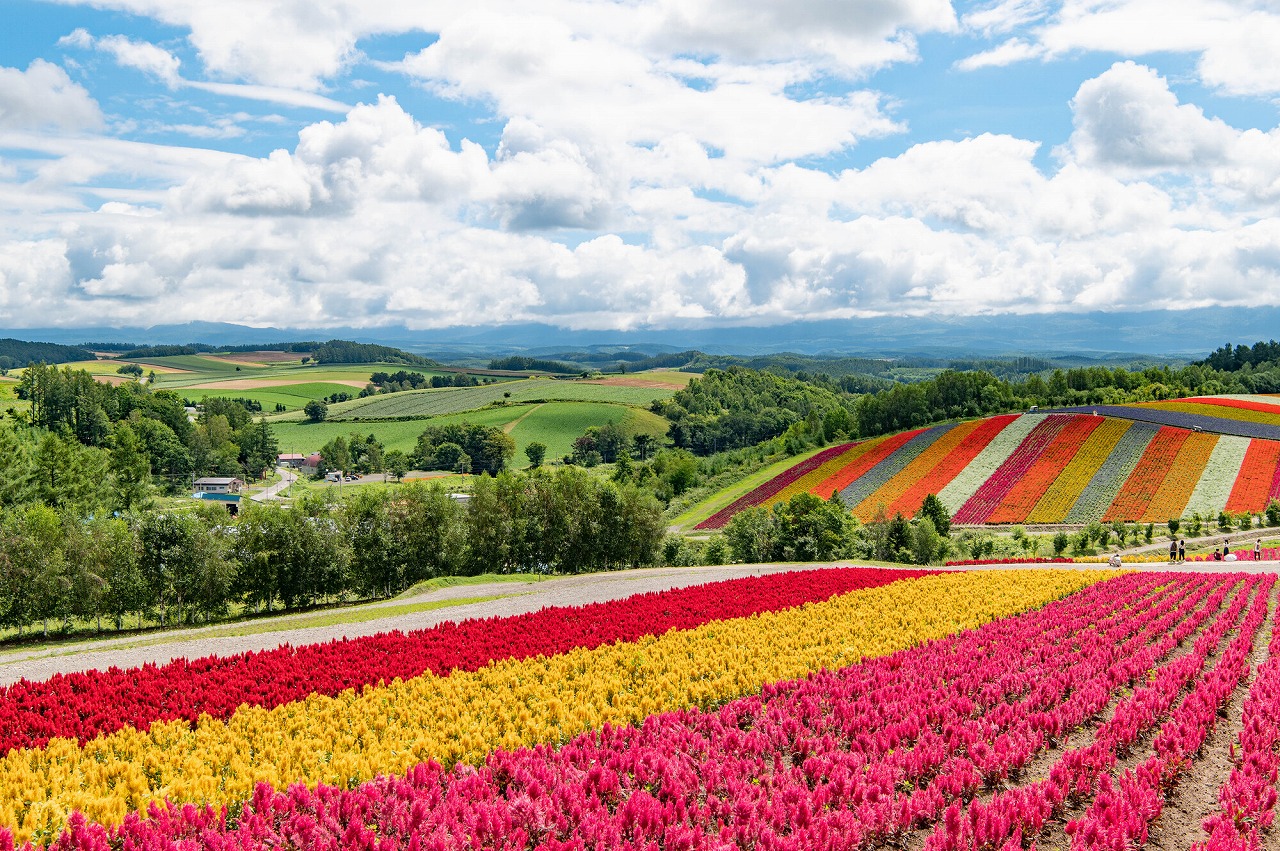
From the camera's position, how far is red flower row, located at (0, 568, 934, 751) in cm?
1440

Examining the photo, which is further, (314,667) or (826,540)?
(826,540)

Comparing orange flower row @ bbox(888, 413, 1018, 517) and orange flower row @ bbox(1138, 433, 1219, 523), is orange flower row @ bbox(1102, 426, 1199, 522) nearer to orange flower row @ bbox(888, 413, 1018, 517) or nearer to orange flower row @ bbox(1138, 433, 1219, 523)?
orange flower row @ bbox(1138, 433, 1219, 523)

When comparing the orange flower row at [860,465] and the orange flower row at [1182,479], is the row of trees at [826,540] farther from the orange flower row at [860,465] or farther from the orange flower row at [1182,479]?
the orange flower row at [860,465]

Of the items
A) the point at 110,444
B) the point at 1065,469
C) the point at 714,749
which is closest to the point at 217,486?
the point at 110,444

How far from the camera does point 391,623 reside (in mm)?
25797

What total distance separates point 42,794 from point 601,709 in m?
7.88

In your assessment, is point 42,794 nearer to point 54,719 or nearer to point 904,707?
point 54,719

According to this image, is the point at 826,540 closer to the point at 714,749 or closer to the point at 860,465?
the point at 860,465

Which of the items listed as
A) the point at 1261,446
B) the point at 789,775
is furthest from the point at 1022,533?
the point at 789,775

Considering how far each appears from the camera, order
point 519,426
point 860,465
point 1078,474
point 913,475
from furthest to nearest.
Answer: point 519,426 < point 860,465 < point 913,475 < point 1078,474

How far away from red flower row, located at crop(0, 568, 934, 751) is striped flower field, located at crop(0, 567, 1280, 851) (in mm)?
167

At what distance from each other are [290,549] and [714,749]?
36352 mm

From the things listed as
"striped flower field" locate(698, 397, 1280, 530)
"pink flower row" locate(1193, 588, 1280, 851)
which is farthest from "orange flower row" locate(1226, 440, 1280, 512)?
"pink flower row" locate(1193, 588, 1280, 851)

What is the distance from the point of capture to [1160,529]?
198 ft
